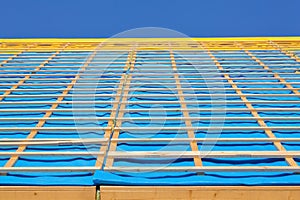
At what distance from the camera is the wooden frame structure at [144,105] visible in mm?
2729

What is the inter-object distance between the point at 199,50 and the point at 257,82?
198 cm

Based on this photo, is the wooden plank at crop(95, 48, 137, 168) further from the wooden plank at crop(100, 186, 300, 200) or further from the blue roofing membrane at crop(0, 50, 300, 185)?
the wooden plank at crop(100, 186, 300, 200)

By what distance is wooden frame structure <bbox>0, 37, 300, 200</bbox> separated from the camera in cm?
273

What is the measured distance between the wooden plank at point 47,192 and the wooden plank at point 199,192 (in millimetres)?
116

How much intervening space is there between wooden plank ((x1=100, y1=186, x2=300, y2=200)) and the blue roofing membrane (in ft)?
0.18

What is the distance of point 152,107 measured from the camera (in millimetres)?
4109

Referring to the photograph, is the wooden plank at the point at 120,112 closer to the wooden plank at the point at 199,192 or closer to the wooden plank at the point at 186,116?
the wooden plank at the point at 199,192

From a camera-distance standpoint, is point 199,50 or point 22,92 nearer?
point 22,92

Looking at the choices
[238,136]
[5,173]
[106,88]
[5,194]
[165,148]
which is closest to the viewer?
[5,194]

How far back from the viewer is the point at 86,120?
3.81 m

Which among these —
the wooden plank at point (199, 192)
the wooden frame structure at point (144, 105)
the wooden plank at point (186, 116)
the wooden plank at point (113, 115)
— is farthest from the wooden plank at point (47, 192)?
the wooden plank at point (186, 116)

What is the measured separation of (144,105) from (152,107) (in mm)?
102

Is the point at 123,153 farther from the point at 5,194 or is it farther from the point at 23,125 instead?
the point at 23,125

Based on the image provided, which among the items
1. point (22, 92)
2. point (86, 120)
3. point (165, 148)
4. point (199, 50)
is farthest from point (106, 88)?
point (199, 50)
